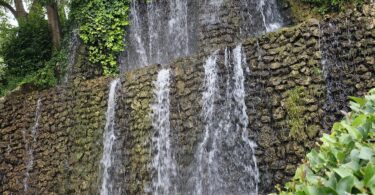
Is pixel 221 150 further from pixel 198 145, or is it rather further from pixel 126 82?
pixel 126 82

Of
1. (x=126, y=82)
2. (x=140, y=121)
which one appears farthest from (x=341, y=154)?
(x=126, y=82)

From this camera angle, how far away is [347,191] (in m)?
1.09

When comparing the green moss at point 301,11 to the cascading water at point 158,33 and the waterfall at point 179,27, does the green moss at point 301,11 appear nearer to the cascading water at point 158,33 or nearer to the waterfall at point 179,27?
the cascading water at point 158,33

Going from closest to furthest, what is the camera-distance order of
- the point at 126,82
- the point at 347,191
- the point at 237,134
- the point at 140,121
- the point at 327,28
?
the point at 347,191 → the point at 327,28 → the point at 237,134 → the point at 140,121 → the point at 126,82

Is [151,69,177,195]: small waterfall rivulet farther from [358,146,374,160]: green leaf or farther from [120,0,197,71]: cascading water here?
[358,146,374,160]: green leaf

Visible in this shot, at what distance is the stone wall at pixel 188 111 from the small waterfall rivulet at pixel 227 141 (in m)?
0.13

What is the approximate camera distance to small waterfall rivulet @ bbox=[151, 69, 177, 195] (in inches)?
244

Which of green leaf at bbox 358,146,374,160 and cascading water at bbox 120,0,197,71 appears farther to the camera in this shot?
cascading water at bbox 120,0,197,71

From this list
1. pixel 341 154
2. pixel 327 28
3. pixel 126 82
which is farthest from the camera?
pixel 126 82

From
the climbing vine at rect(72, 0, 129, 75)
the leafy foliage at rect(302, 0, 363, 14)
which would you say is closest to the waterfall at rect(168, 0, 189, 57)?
the climbing vine at rect(72, 0, 129, 75)

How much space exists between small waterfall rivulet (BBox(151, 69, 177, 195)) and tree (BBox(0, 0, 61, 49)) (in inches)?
192

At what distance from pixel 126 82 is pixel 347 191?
6.35m

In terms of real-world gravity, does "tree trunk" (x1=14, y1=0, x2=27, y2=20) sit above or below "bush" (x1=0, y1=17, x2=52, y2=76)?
above

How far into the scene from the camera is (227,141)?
5.77 meters
